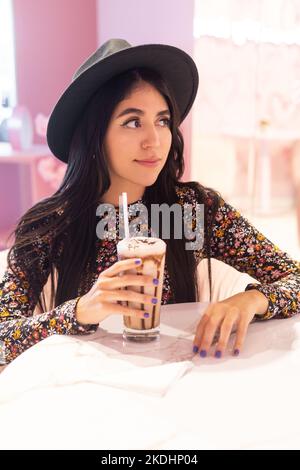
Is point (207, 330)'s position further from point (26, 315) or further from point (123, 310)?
point (26, 315)

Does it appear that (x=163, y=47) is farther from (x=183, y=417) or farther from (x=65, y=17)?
(x=65, y=17)

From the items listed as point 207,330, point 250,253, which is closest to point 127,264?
point 207,330

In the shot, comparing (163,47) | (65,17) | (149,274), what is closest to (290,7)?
(65,17)

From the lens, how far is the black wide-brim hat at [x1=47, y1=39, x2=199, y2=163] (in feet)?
4.03

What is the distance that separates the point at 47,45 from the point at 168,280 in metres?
2.89

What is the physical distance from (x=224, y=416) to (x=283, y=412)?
0.08m

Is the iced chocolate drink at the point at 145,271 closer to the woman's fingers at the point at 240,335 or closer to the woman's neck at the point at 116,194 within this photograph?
the woman's fingers at the point at 240,335

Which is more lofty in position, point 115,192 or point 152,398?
point 115,192

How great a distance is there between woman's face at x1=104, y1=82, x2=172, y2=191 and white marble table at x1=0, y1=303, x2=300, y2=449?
0.50 metres

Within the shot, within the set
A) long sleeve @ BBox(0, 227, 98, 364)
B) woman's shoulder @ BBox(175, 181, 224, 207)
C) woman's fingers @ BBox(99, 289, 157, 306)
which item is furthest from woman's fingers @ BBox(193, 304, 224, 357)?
woman's shoulder @ BBox(175, 181, 224, 207)

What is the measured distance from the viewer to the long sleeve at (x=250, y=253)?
1.31 meters

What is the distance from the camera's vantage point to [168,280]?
1.36m

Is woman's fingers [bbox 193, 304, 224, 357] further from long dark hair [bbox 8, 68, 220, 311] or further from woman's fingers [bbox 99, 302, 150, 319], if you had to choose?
long dark hair [bbox 8, 68, 220, 311]

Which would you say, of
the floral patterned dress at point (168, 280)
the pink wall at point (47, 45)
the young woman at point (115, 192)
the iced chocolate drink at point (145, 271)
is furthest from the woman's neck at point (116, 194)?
the pink wall at point (47, 45)
